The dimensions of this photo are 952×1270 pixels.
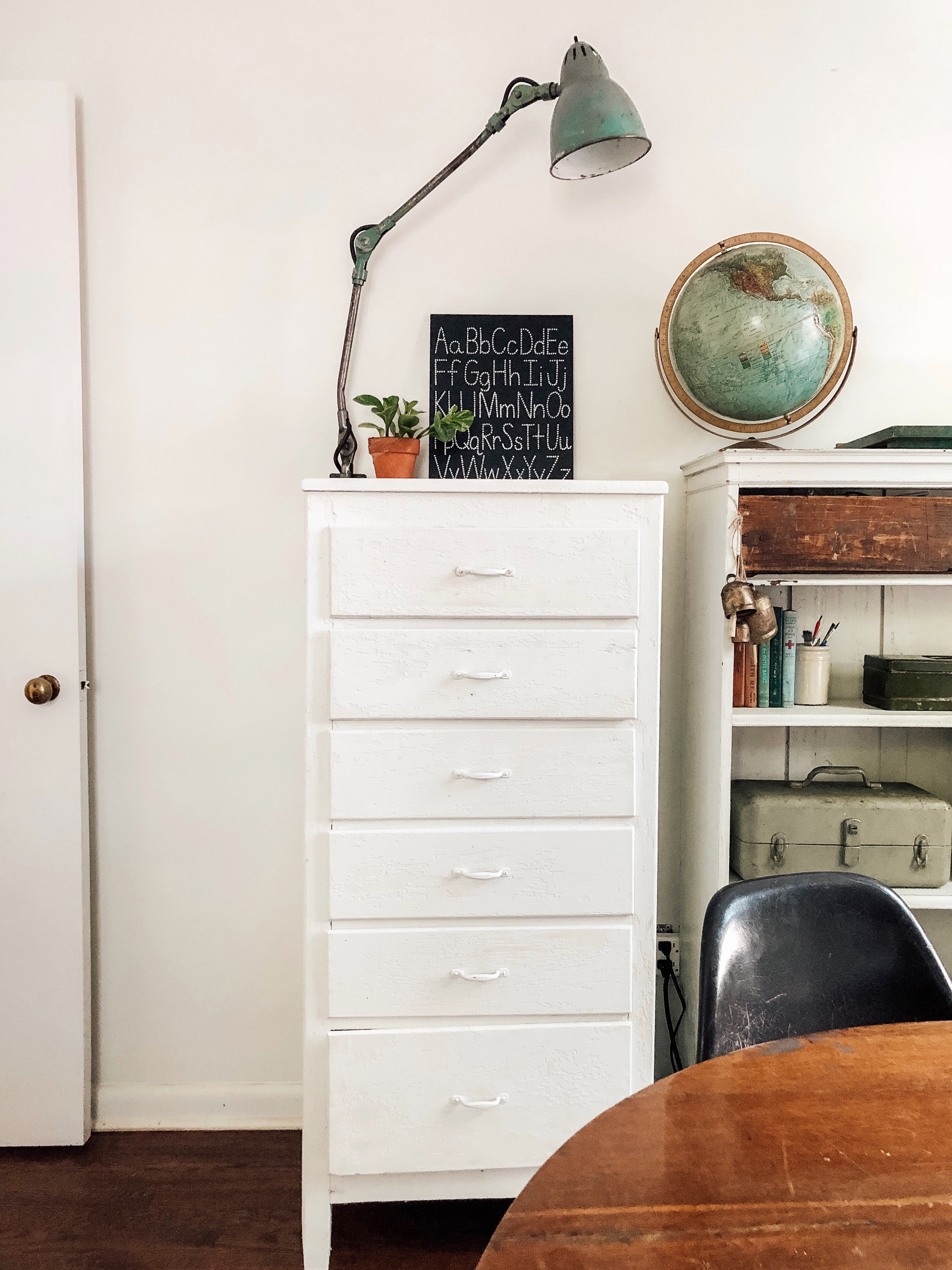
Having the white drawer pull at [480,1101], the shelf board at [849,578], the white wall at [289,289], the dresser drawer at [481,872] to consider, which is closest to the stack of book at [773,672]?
the shelf board at [849,578]

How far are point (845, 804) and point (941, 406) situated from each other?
98 centimetres

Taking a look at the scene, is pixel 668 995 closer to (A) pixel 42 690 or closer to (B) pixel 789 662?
(B) pixel 789 662

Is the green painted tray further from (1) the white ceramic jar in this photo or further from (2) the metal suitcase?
(2) the metal suitcase

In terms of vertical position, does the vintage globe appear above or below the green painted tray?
above

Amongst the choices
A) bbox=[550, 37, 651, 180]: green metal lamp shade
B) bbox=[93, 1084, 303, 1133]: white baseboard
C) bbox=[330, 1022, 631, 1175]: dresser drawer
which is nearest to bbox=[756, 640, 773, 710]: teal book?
bbox=[330, 1022, 631, 1175]: dresser drawer

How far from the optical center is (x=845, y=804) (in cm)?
180

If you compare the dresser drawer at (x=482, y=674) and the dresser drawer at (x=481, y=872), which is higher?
the dresser drawer at (x=482, y=674)

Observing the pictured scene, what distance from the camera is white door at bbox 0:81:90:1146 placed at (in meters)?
1.87

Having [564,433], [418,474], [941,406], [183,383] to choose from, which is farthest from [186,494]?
[941,406]

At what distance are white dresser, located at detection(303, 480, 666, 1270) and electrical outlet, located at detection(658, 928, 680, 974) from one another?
469 mm

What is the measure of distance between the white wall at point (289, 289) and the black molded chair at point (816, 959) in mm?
960

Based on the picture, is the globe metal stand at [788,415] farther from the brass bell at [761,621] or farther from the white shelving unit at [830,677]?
the brass bell at [761,621]

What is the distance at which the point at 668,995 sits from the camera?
2.05 m

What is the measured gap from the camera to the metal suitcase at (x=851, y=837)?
1785 millimetres
